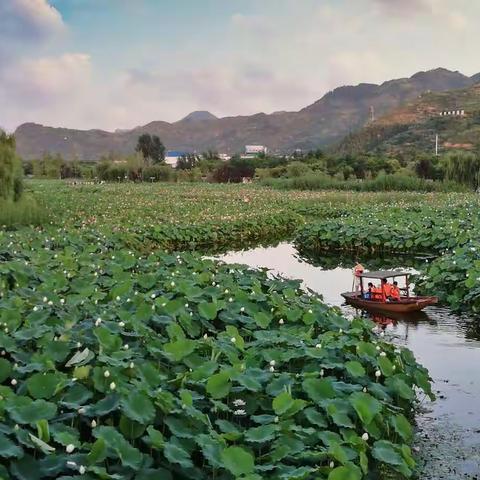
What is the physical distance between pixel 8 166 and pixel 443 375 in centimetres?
1245

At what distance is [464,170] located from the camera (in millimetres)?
35531

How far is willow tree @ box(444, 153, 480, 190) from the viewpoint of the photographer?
35.2 m

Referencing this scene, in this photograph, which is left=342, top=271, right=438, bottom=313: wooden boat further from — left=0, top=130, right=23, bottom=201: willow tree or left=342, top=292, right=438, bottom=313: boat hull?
left=0, top=130, right=23, bottom=201: willow tree

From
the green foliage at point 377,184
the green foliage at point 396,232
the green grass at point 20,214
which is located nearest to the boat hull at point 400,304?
the green foliage at point 396,232

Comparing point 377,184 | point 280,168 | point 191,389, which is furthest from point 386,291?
point 280,168

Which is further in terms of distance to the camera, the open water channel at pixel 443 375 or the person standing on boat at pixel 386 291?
the person standing on boat at pixel 386 291

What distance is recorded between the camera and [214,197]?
29.3 meters

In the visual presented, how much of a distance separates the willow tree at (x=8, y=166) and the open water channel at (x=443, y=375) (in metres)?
7.19

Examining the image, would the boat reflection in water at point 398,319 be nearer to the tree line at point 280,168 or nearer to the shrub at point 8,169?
the shrub at point 8,169

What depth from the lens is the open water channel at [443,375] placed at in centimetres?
517

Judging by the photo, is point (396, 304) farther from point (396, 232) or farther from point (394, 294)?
point (396, 232)

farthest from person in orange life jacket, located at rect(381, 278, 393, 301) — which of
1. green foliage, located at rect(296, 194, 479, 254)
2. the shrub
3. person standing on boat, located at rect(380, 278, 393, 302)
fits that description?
the shrub

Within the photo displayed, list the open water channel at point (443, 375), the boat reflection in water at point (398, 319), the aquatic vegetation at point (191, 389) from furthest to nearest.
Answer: the boat reflection in water at point (398, 319) → the open water channel at point (443, 375) → the aquatic vegetation at point (191, 389)

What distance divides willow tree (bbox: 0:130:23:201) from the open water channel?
23.6 ft
